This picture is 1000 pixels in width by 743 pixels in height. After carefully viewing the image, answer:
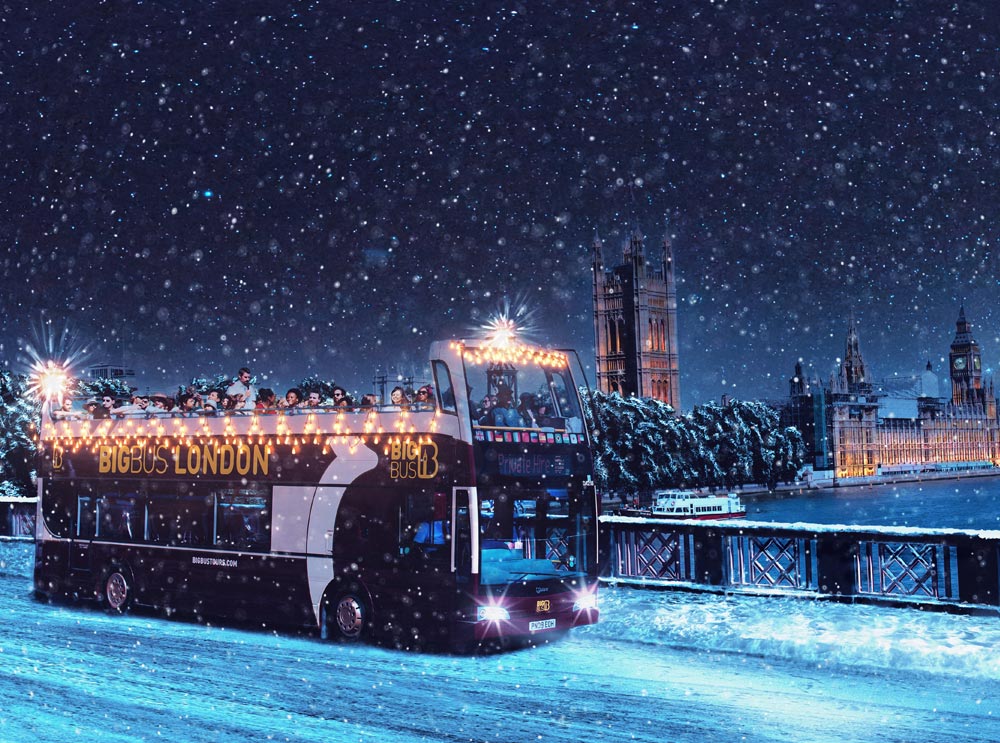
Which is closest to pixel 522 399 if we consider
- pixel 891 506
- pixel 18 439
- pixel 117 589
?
pixel 117 589

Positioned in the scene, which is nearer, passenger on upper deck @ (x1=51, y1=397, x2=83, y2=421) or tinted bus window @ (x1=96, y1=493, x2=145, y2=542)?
tinted bus window @ (x1=96, y1=493, x2=145, y2=542)

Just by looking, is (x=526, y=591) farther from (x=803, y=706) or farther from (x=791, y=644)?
(x=803, y=706)

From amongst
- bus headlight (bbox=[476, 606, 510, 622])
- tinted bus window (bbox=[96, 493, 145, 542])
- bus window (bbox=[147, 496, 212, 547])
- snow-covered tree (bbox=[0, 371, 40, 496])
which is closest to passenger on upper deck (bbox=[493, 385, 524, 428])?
bus headlight (bbox=[476, 606, 510, 622])

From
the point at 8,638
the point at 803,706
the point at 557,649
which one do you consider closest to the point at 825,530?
the point at 557,649

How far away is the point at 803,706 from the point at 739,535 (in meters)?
7.48

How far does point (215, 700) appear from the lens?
1084 cm

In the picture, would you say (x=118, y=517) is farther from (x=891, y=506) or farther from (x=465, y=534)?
(x=891, y=506)

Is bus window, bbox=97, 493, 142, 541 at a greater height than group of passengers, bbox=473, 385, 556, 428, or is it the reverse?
group of passengers, bbox=473, 385, 556, 428

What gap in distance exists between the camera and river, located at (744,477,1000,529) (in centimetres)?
10169

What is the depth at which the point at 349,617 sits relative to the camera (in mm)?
14789

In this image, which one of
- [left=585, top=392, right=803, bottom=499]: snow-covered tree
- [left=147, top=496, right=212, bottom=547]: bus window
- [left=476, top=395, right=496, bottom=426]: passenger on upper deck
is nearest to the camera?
[left=476, top=395, right=496, bottom=426]: passenger on upper deck

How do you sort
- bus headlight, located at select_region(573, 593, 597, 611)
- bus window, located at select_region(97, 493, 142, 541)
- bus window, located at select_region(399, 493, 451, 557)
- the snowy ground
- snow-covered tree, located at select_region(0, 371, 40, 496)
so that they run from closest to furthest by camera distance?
the snowy ground
bus window, located at select_region(399, 493, 451, 557)
bus headlight, located at select_region(573, 593, 597, 611)
bus window, located at select_region(97, 493, 142, 541)
snow-covered tree, located at select_region(0, 371, 40, 496)

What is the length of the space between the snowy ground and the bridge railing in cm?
60

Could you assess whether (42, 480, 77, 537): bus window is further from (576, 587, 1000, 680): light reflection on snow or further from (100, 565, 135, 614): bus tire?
(576, 587, 1000, 680): light reflection on snow
